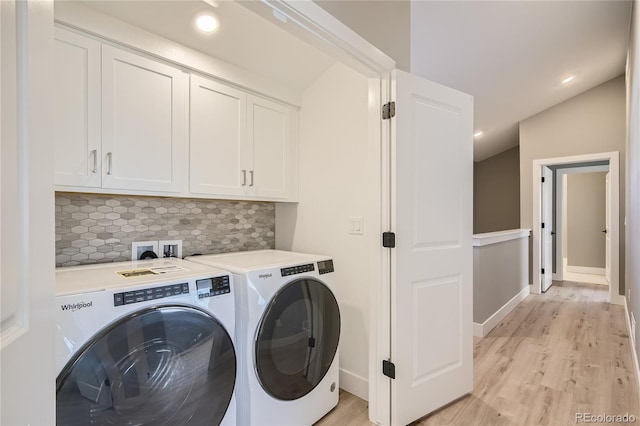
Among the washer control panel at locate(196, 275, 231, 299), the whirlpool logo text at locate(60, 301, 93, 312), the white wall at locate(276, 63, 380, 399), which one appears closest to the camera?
the whirlpool logo text at locate(60, 301, 93, 312)

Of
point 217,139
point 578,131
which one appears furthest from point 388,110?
point 578,131

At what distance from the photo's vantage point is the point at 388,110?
1.67m

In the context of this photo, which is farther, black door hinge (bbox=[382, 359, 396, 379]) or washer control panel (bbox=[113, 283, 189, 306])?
black door hinge (bbox=[382, 359, 396, 379])

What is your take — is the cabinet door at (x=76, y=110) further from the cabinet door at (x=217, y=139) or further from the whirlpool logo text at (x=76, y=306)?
the whirlpool logo text at (x=76, y=306)

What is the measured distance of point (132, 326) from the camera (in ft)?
3.53

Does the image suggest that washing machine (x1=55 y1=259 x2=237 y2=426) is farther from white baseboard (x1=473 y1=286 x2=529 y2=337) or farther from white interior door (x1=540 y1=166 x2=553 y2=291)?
white interior door (x1=540 y1=166 x2=553 y2=291)

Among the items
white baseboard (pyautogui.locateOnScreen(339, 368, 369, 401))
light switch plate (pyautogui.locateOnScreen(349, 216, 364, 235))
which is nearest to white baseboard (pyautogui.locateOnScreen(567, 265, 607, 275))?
white baseboard (pyautogui.locateOnScreen(339, 368, 369, 401))

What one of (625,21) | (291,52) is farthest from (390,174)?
(625,21)

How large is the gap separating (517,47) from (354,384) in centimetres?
330

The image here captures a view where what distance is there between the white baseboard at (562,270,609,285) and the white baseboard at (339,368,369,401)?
5.58m

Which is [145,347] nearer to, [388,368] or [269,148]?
[388,368]

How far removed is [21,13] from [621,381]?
3.42 meters

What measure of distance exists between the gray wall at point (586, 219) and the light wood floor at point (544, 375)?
10.3 feet

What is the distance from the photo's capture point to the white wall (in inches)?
77.9
